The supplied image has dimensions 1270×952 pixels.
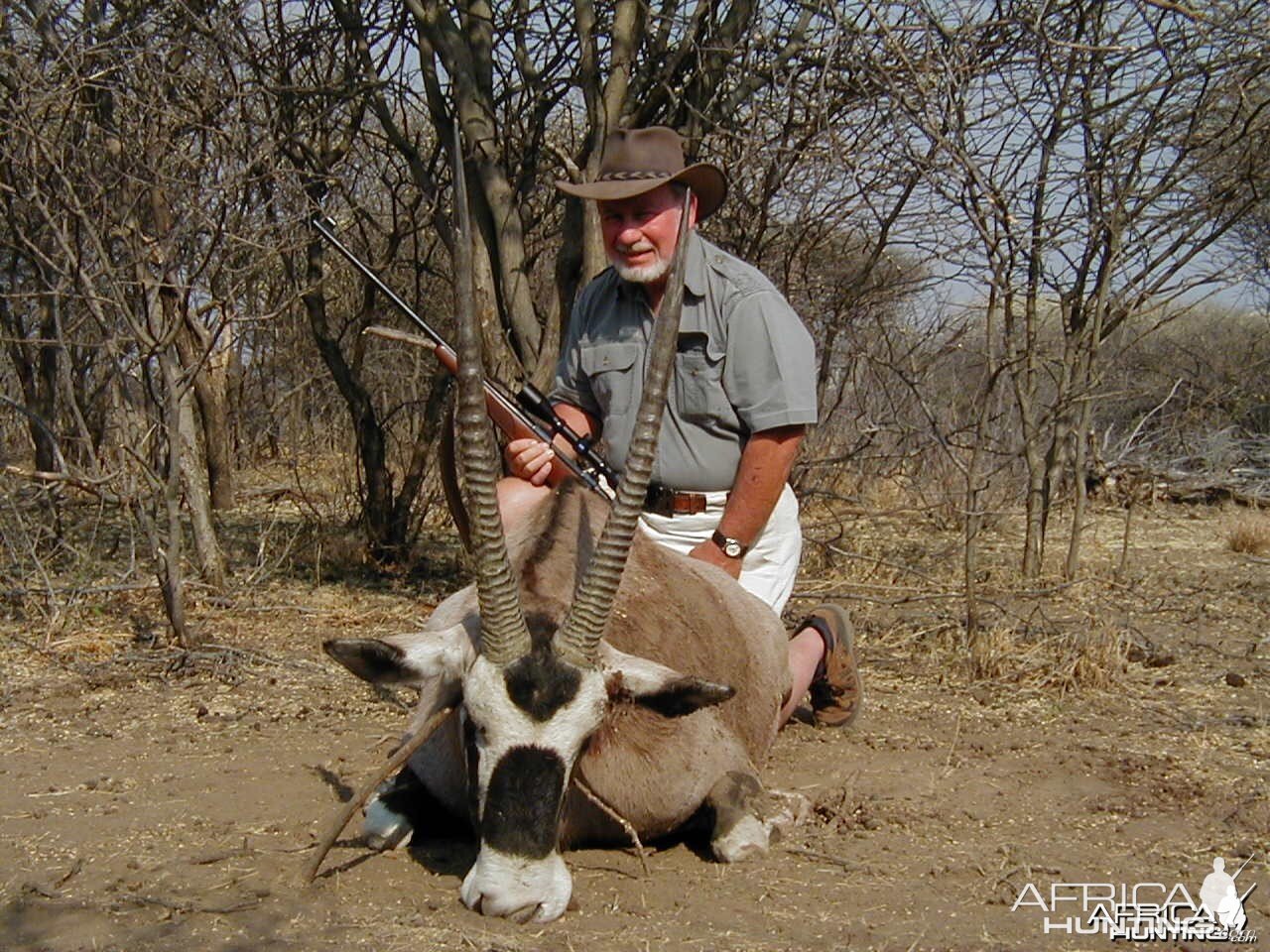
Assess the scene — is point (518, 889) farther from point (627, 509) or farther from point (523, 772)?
point (627, 509)

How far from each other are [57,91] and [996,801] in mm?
5120

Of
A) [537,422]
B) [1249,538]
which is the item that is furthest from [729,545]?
[1249,538]

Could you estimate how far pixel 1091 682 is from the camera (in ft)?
20.7

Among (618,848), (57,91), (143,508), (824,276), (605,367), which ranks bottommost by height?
(618,848)

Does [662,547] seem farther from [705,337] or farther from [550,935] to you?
[550,935]

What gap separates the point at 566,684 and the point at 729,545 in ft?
4.83

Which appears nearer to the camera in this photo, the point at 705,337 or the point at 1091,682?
the point at 705,337

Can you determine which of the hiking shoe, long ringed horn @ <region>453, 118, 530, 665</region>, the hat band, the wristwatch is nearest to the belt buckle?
the wristwatch

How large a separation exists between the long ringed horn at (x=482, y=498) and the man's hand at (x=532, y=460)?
1301mm

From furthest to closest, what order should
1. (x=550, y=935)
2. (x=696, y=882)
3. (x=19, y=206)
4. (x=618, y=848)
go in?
(x=19, y=206)
(x=618, y=848)
(x=696, y=882)
(x=550, y=935)

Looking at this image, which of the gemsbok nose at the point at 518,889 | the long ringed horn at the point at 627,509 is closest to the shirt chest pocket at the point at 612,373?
the long ringed horn at the point at 627,509

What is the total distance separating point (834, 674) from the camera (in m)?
5.60

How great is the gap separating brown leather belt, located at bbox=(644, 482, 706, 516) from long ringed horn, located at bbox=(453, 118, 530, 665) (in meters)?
1.55

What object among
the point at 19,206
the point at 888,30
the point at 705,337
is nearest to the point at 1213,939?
the point at 705,337
